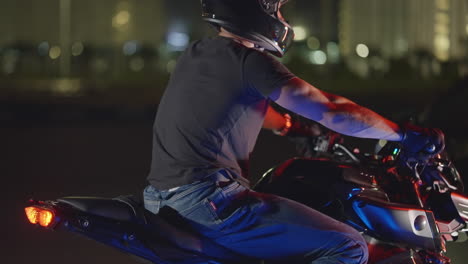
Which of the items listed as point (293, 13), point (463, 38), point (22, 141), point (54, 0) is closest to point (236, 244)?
point (22, 141)

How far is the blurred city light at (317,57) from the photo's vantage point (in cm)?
3731

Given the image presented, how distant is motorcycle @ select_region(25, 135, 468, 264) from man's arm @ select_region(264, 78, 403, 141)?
293 mm

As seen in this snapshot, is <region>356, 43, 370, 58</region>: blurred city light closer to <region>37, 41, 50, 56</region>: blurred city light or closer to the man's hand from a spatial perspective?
<region>37, 41, 50, 56</region>: blurred city light

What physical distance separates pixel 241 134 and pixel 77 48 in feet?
122

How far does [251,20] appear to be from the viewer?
346cm

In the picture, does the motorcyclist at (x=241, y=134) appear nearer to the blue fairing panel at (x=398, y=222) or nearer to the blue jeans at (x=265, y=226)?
the blue jeans at (x=265, y=226)

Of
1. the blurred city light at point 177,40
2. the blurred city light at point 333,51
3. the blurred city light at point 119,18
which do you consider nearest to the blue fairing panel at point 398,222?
the blurred city light at point 333,51

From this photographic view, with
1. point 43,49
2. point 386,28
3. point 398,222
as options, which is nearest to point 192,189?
point 398,222

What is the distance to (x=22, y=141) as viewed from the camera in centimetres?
1328

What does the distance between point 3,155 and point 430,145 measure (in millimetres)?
8986

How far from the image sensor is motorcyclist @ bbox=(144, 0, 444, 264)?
334cm

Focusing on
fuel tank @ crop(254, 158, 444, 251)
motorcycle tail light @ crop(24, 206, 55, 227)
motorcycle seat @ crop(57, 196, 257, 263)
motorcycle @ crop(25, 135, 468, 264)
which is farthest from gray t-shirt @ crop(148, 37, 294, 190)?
motorcycle tail light @ crop(24, 206, 55, 227)

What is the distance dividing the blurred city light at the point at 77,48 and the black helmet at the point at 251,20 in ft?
121

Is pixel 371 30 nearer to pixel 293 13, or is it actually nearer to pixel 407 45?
pixel 407 45
